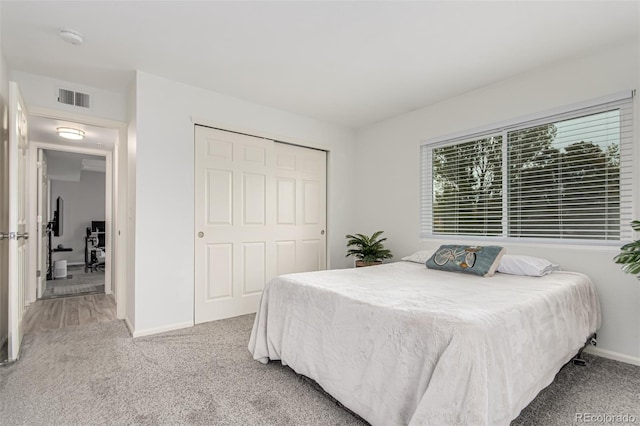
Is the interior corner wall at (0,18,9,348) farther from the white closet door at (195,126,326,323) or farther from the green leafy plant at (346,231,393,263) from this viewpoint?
the green leafy plant at (346,231,393,263)

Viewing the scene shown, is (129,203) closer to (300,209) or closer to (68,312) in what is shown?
(68,312)

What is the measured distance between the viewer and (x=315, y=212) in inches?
171

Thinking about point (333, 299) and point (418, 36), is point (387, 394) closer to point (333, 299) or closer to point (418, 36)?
point (333, 299)

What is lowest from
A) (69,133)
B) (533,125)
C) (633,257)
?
(633,257)

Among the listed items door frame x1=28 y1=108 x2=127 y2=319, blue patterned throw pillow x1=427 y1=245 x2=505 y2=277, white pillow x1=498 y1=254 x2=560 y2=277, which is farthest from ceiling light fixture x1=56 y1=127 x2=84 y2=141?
white pillow x1=498 y1=254 x2=560 y2=277

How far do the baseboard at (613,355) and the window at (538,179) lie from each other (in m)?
0.85

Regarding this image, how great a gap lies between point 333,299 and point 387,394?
570mm

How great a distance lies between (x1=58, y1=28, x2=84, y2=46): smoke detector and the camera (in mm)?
2266

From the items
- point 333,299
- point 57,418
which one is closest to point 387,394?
point 333,299

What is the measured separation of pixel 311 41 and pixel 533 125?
210cm

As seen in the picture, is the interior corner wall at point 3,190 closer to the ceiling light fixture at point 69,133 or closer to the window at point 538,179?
the ceiling light fixture at point 69,133

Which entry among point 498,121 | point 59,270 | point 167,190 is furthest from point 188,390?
point 59,270

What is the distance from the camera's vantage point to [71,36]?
229cm

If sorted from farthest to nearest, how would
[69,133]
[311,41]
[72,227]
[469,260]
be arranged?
1. [72,227]
2. [69,133]
3. [469,260]
4. [311,41]
